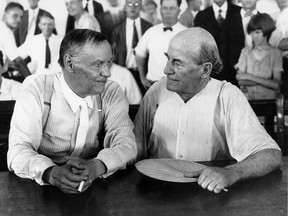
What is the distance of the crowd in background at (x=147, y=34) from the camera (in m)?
3.42

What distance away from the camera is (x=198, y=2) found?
3678mm

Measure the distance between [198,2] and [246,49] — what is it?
2.02 ft

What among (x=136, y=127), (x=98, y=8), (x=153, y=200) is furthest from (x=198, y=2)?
(x=153, y=200)

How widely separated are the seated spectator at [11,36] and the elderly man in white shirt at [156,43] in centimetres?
99

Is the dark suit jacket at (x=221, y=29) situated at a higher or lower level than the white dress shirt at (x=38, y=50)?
higher

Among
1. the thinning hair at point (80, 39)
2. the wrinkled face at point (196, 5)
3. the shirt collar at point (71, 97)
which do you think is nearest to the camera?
the thinning hair at point (80, 39)

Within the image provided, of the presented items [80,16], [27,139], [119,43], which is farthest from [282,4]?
[27,139]

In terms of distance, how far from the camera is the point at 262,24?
12.5ft

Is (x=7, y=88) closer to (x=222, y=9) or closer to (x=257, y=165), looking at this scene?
(x=222, y=9)

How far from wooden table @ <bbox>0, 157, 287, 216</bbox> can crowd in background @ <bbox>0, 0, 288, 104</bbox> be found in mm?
1741

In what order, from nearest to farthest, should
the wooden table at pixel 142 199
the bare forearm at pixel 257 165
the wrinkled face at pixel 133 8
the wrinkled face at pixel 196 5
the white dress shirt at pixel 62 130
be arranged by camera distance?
the wooden table at pixel 142 199 → the bare forearm at pixel 257 165 → the white dress shirt at pixel 62 130 → the wrinkled face at pixel 133 8 → the wrinkled face at pixel 196 5

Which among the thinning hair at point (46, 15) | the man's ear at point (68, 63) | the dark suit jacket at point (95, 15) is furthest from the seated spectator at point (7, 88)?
the man's ear at point (68, 63)

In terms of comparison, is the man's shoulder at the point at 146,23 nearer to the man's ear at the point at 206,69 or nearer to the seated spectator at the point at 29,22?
the seated spectator at the point at 29,22

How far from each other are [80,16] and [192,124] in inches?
60.7
